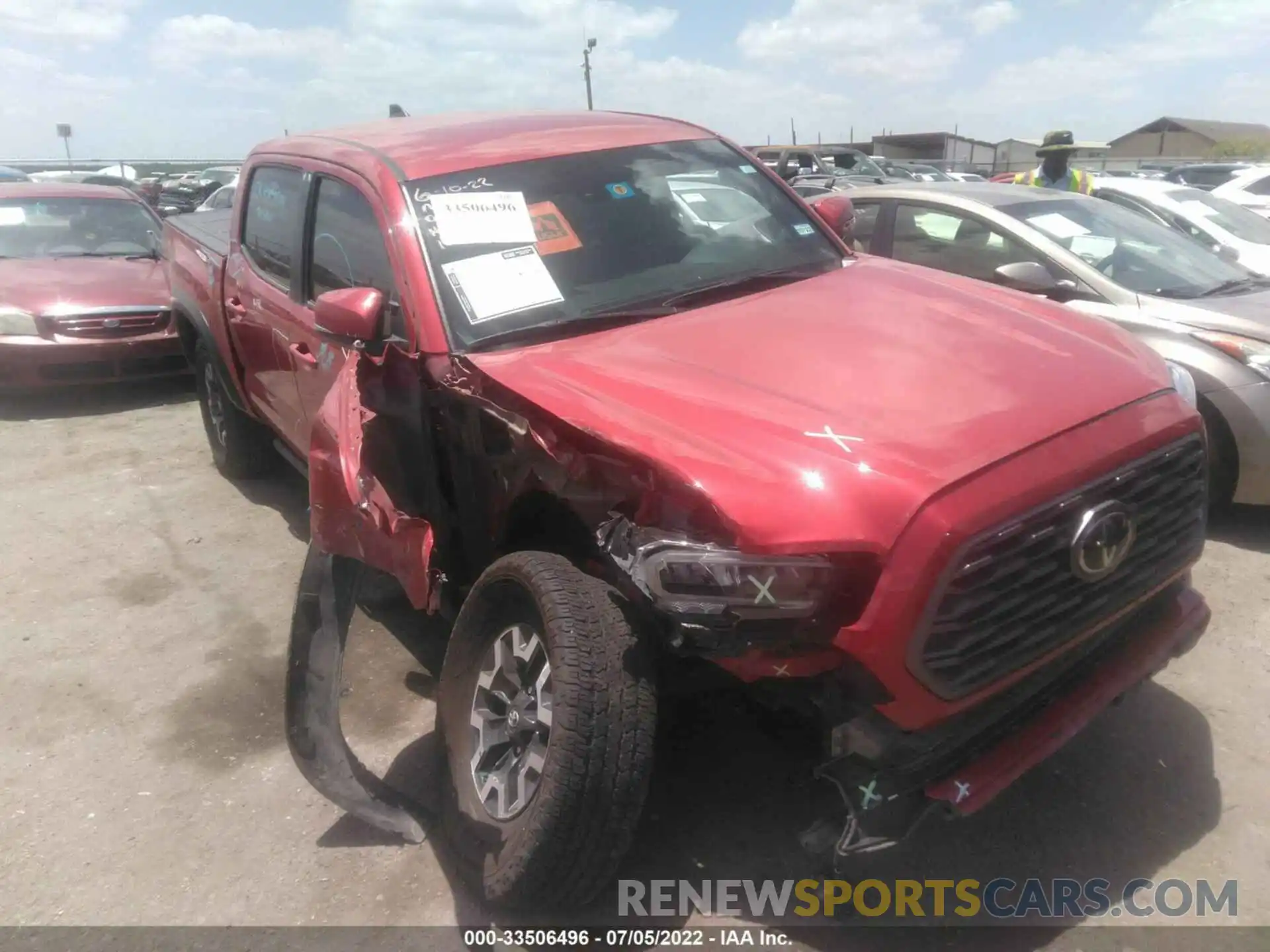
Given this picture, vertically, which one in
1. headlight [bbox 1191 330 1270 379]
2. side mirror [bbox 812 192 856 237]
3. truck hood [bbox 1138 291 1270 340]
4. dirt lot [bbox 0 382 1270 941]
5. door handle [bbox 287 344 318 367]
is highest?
side mirror [bbox 812 192 856 237]

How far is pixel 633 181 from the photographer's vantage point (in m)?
3.51

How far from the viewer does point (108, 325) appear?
7445 millimetres

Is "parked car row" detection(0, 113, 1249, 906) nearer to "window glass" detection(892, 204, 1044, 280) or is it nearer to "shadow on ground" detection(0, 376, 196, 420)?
"window glass" detection(892, 204, 1044, 280)

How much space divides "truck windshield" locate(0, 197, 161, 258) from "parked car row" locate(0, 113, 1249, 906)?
548 cm

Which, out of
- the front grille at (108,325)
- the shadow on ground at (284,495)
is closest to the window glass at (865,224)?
the shadow on ground at (284,495)

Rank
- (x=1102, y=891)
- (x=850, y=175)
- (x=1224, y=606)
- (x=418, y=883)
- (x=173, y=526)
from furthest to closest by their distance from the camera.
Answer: (x=850, y=175) < (x=173, y=526) < (x=1224, y=606) < (x=418, y=883) < (x=1102, y=891)

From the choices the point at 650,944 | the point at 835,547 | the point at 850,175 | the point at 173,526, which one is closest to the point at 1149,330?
the point at 835,547

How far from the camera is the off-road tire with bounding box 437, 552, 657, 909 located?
220cm

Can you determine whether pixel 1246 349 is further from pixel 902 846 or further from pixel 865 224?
pixel 902 846

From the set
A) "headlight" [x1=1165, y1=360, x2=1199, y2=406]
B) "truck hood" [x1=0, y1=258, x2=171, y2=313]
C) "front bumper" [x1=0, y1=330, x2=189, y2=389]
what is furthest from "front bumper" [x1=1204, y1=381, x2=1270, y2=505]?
"truck hood" [x1=0, y1=258, x2=171, y2=313]

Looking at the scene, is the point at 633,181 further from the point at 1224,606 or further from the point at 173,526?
the point at 173,526

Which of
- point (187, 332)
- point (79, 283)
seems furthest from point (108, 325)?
point (187, 332)

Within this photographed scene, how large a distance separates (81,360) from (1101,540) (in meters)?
7.41

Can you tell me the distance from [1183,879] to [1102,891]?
0.75 ft
